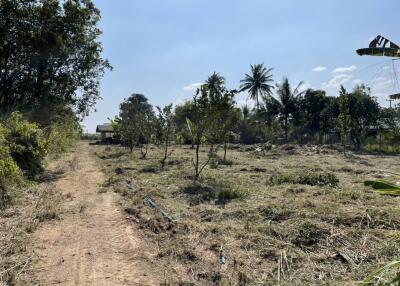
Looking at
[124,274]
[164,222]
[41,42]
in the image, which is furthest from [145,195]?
[41,42]

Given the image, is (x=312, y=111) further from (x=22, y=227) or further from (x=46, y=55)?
(x=22, y=227)

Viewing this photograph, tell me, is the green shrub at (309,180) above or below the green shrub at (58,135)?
below

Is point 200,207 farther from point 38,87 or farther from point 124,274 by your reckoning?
point 38,87

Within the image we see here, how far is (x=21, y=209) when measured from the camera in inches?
330

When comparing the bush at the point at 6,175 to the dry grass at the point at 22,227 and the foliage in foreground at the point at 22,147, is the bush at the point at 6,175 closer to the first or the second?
the foliage in foreground at the point at 22,147

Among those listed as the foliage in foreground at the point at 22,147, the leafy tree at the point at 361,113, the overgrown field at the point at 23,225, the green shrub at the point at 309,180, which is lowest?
the overgrown field at the point at 23,225

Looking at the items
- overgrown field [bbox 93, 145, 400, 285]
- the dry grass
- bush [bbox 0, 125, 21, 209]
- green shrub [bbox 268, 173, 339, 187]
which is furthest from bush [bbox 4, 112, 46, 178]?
green shrub [bbox 268, 173, 339, 187]

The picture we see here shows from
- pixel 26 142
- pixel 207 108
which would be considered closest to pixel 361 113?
pixel 207 108

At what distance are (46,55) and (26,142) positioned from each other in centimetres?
719

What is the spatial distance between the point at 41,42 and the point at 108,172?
694 centimetres

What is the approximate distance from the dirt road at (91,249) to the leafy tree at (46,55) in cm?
1039

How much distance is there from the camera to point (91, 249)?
6.08 meters

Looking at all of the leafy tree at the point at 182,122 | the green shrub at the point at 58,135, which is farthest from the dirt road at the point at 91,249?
the leafy tree at the point at 182,122

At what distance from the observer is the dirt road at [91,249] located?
4988 mm
